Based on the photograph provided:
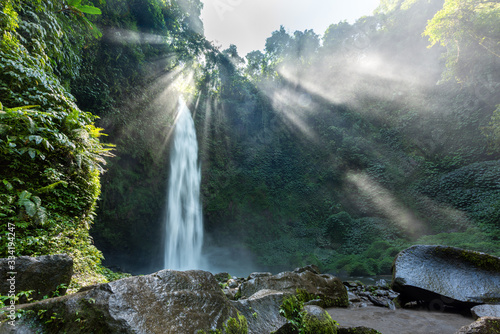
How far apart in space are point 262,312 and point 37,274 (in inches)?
86.8

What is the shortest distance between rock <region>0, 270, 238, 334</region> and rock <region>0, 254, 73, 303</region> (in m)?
0.79

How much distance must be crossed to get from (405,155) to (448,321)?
16629mm

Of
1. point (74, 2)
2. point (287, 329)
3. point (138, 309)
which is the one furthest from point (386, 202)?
point (74, 2)

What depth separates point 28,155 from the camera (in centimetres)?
291

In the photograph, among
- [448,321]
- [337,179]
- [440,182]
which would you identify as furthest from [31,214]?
[440,182]

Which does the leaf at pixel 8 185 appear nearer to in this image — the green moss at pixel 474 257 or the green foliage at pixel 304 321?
the green foliage at pixel 304 321

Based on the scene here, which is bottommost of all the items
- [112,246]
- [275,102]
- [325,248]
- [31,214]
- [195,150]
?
[325,248]

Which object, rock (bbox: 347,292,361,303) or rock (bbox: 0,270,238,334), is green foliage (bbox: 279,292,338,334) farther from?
rock (bbox: 347,292,361,303)

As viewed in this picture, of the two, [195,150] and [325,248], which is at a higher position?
[195,150]

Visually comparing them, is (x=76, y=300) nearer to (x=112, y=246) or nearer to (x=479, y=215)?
(x=112, y=246)

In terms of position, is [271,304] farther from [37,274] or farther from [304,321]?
[37,274]

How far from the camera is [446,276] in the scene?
356 cm

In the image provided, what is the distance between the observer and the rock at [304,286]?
11.4 ft

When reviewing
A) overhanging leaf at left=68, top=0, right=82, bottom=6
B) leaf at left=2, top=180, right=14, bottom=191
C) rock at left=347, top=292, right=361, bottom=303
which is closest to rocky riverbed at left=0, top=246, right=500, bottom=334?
rock at left=347, top=292, right=361, bottom=303
